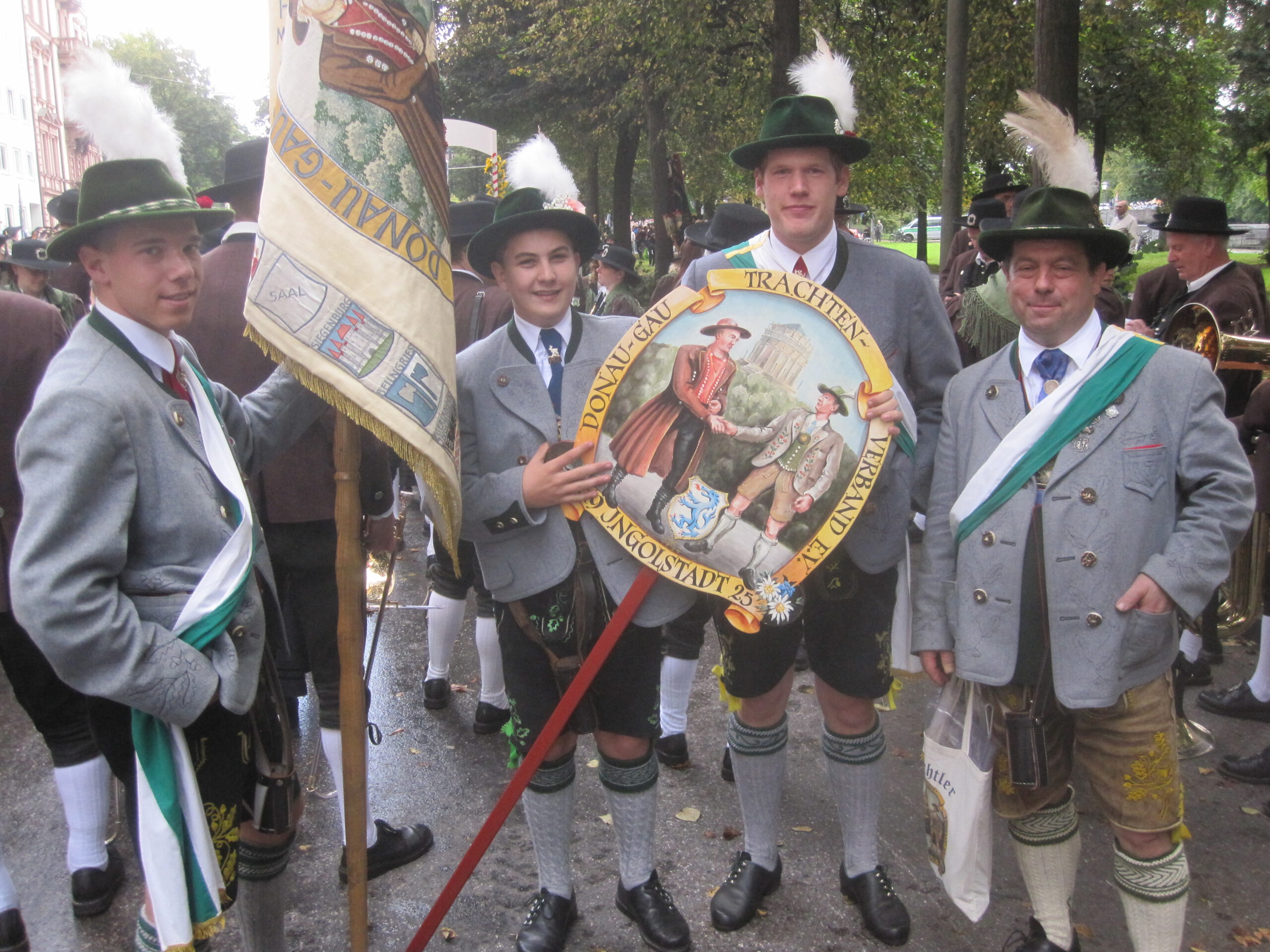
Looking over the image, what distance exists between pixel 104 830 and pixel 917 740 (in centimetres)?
329

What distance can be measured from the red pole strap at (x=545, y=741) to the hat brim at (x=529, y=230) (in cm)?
98

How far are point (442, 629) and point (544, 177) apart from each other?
256cm

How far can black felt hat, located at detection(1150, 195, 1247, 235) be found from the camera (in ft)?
15.8

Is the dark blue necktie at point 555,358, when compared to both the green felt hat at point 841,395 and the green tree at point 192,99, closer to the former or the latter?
the green felt hat at point 841,395

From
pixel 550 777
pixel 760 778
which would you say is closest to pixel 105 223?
pixel 550 777

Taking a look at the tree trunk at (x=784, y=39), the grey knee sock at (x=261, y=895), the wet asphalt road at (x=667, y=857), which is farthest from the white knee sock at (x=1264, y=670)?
the tree trunk at (x=784, y=39)

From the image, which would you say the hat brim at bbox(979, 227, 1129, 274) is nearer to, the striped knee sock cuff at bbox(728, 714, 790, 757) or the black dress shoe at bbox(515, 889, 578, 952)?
the striped knee sock cuff at bbox(728, 714, 790, 757)

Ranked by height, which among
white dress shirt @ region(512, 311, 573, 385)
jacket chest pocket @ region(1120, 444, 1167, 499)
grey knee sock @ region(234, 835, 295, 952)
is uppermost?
white dress shirt @ region(512, 311, 573, 385)

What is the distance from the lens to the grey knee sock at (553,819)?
9.86 ft

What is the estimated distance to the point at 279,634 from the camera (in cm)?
273

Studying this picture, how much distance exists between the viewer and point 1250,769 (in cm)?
398

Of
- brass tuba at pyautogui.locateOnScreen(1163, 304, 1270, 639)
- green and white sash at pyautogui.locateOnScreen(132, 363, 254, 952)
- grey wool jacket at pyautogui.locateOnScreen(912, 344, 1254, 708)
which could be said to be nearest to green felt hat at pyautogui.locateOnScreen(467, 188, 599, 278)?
green and white sash at pyautogui.locateOnScreen(132, 363, 254, 952)

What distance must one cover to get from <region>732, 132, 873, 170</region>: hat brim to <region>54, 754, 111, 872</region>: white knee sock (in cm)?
287

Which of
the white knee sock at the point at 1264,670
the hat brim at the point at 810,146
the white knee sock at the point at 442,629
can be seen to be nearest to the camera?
the hat brim at the point at 810,146
